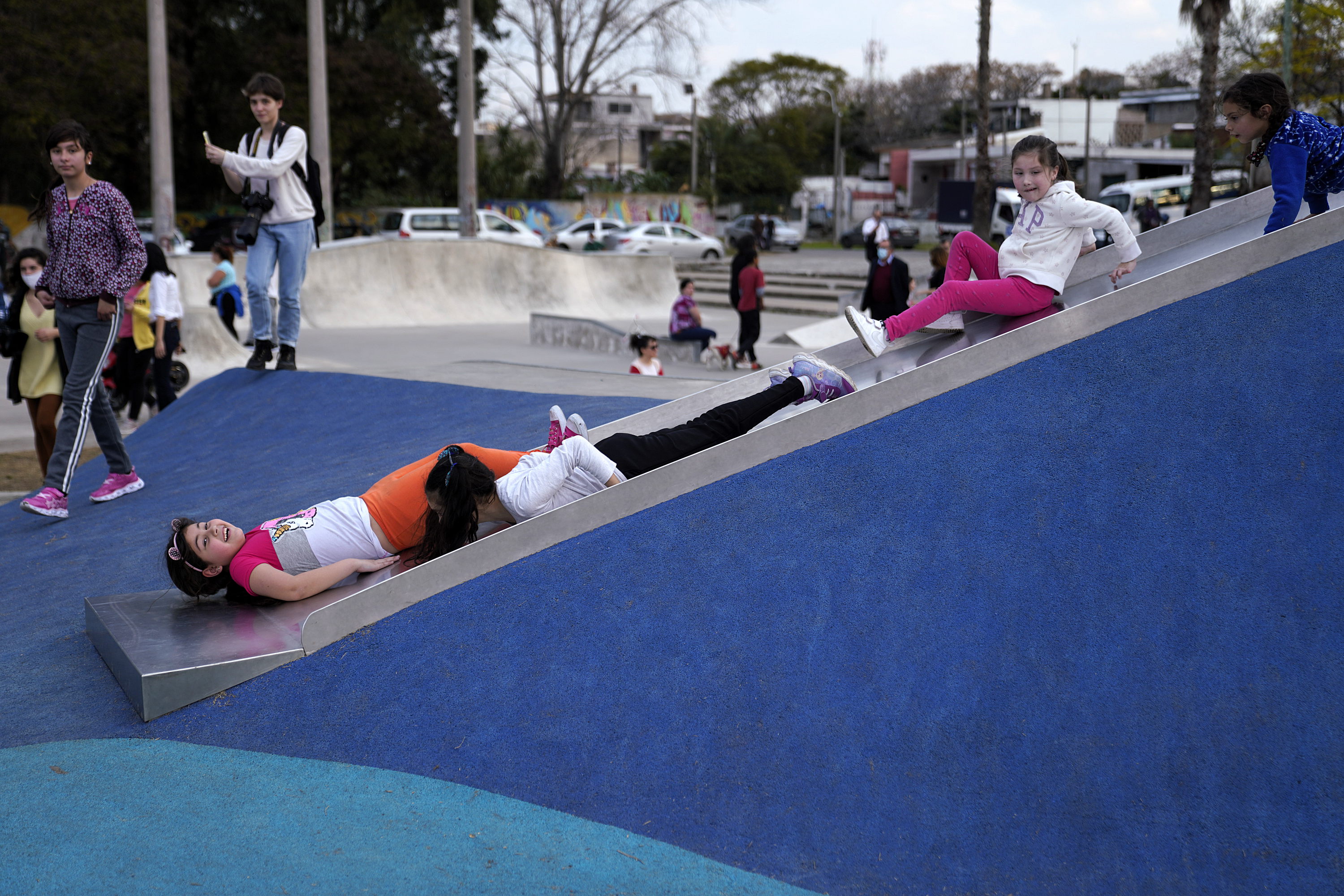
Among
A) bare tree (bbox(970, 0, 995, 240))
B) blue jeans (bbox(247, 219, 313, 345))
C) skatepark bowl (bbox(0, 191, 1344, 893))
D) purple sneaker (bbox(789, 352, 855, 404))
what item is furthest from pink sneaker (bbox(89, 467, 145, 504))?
bare tree (bbox(970, 0, 995, 240))

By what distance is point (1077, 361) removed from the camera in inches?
138

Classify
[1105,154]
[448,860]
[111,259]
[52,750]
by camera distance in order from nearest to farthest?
[448,860], [52,750], [111,259], [1105,154]

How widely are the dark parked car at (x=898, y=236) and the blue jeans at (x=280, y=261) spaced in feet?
120

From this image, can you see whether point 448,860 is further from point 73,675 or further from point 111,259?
point 111,259

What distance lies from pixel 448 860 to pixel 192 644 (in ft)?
4.37

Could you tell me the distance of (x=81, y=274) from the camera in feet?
17.5

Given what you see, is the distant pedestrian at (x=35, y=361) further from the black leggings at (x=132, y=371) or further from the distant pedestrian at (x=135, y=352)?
the black leggings at (x=132, y=371)

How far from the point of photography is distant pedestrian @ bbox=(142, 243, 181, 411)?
344 inches

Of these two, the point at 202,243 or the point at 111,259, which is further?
the point at 202,243

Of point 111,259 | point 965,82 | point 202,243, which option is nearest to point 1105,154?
point 965,82

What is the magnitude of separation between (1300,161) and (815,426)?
2.45m

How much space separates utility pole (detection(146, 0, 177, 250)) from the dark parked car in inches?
1133

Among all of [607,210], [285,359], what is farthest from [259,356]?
[607,210]

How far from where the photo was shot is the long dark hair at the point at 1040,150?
14.9ft
